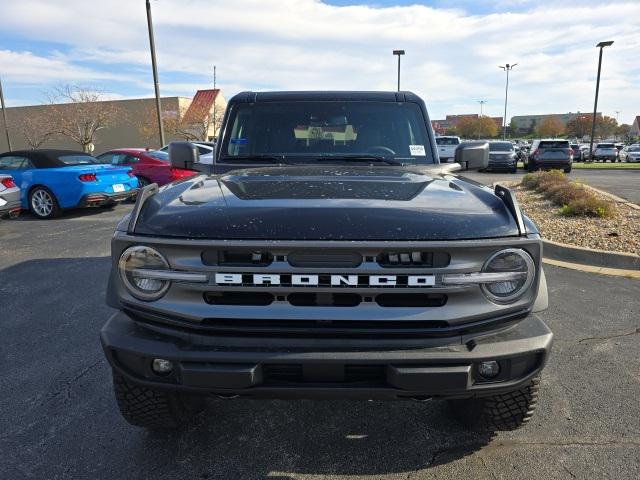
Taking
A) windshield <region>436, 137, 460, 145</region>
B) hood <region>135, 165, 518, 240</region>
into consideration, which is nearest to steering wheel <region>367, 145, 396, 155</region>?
hood <region>135, 165, 518, 240</region>

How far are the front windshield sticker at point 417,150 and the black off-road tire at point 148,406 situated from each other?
225 centimetres

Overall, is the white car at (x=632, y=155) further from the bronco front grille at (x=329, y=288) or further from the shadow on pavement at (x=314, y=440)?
the bronco front grille at (x=329, y=288)

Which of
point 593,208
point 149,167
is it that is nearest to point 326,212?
point 593,208

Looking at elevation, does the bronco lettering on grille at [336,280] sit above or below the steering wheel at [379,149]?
below

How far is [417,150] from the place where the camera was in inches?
139

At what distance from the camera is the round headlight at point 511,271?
200 cm

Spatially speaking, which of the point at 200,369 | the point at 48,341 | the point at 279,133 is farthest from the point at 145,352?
the point at 48,341

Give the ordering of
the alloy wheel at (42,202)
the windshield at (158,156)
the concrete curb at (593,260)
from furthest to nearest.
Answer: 1. the windshield at (158,156)
2. the alloy wheel at (42,202)
3. the concrete curb at (593,260)

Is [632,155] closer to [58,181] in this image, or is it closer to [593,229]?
[593,229]

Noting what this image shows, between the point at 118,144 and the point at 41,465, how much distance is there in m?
41.9

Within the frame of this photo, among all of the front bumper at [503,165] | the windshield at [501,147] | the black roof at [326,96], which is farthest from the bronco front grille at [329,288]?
the windshield at [501,147]

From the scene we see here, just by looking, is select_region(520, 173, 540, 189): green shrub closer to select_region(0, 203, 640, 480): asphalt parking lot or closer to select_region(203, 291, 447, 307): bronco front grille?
select_region(0, 203, 640, 480): asphalt parking lot

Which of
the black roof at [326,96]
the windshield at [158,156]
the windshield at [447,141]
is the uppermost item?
the black roof at [326,96]

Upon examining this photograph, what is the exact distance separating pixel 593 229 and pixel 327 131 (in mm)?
5399
